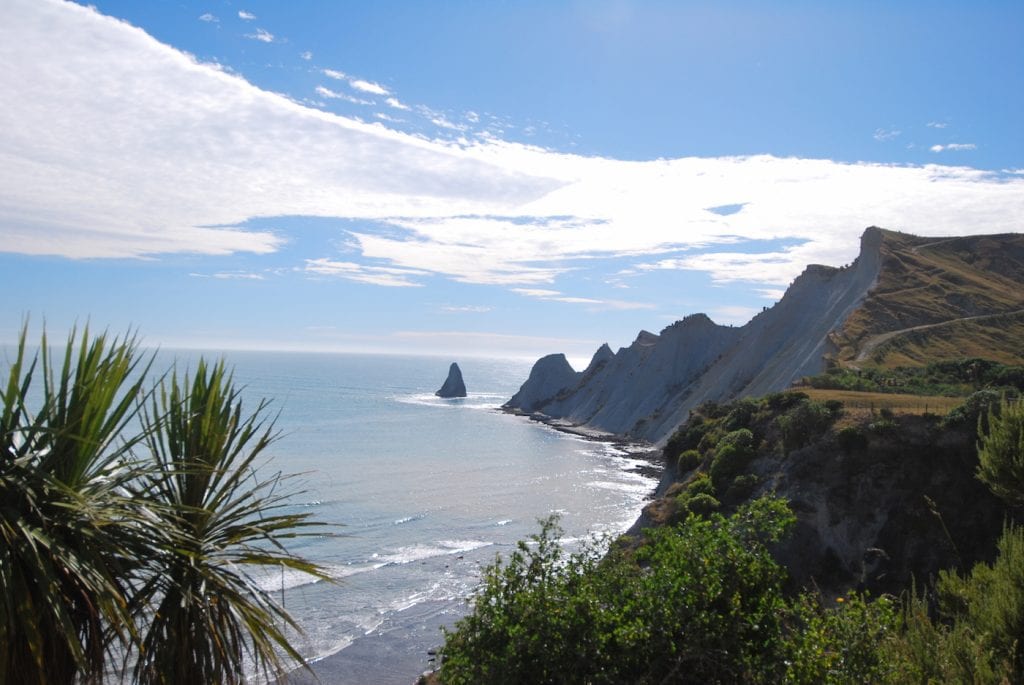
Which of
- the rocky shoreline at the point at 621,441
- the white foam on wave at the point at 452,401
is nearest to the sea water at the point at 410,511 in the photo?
the rocky shoreline at the point at 621,441

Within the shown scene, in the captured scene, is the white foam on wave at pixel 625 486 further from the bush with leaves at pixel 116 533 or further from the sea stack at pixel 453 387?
the sea stack at pixel 453 387

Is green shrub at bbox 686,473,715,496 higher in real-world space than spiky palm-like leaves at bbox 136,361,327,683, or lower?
lower

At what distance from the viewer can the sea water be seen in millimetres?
26141

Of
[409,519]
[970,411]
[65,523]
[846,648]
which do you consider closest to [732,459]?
[970,411]

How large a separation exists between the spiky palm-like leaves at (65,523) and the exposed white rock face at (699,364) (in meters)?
49.8

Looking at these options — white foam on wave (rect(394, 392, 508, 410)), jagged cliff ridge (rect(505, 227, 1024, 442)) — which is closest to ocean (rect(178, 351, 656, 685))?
jagged cliff ridge (rect(505, 227, 1024, 442))

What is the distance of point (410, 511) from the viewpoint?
156ft

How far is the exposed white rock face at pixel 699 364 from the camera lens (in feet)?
205

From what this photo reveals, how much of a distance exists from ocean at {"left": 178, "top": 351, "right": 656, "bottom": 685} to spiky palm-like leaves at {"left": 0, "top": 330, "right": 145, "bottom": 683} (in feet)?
3.99

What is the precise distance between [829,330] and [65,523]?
196 ft

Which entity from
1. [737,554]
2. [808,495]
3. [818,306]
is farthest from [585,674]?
[818,306]

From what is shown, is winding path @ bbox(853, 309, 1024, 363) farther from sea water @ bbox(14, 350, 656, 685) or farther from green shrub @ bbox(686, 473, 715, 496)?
green shrub @ bbox(686, 473, 715, 496)

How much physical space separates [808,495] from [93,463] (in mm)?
25780

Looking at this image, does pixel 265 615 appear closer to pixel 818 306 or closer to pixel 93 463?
pixel 93 463
